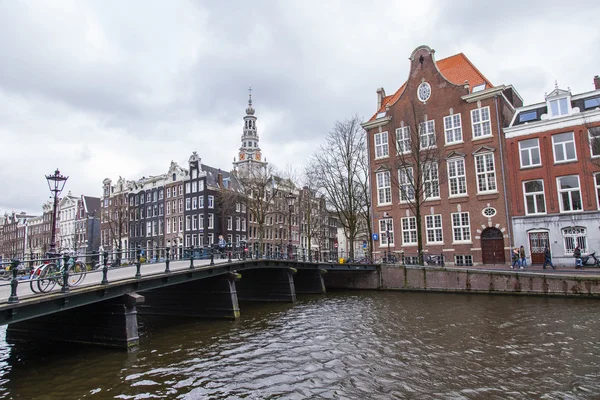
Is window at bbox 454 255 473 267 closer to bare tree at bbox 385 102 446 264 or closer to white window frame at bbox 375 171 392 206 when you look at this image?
bare tree at bbox 385 102 446 264

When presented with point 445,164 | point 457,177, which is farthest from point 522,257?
point 445,164

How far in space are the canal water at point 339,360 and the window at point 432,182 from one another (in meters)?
17.1

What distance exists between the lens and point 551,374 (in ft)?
32.1

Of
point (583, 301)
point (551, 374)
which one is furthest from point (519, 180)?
point (551, 374)

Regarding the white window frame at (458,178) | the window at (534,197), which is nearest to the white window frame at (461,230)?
the white window frame at (458,178)

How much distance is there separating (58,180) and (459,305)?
2017 cm

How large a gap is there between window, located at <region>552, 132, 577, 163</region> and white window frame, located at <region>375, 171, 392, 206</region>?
13.8 m

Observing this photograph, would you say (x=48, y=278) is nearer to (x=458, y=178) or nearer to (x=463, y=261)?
(x=463, y=261)

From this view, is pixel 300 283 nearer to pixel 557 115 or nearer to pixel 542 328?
pixel 542 328

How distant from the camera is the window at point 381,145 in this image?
39366 mm

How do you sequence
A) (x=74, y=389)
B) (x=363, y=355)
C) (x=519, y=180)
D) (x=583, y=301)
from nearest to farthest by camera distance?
(x=74, y=389)
(x=363, y=355)
(x=583, y=301)
(x=519, y=180)

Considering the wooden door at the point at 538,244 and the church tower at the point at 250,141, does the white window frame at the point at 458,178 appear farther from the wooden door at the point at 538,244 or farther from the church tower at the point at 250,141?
the church tower at the point at 250,141

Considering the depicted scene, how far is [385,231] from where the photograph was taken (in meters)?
38.6

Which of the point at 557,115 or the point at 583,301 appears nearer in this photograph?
the point at 583,301
